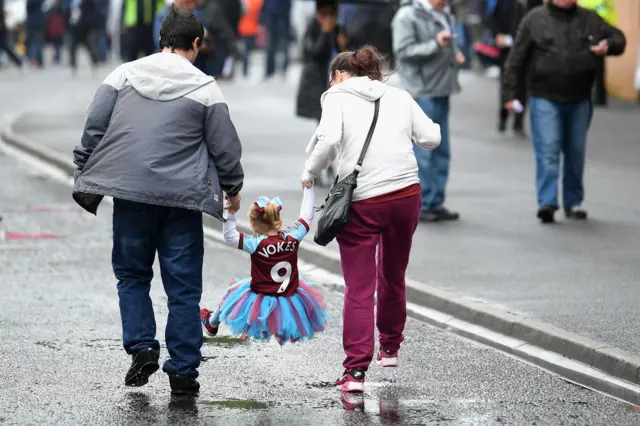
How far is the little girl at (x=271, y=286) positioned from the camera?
24.2 ft

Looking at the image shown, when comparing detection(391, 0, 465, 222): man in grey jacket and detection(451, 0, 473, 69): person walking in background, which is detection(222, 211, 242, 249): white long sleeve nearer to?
detection(391, 0, 465, 222): man in grey jacket

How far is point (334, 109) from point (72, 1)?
34755mm

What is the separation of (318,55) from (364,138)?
7.90 meters

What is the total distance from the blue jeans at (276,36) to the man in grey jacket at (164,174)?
75.5 feet

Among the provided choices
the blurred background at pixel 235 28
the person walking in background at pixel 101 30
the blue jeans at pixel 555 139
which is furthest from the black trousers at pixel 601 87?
the person walking in background at pixel 101 30

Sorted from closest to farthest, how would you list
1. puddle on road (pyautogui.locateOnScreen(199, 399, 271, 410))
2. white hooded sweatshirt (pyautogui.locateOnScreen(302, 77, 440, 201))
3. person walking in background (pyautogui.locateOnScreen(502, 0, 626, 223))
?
puddle on road (pyautogui.locateOnScreen(199, 399, 271, 410))
white hooded sweatshirt (pyautogui.locateOnScreen(302, 77, 440, 201))
person walking in background (pyautogui.locateOnScreen(502, 0, 626, 223))

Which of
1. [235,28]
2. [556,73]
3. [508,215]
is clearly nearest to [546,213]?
[508,215]

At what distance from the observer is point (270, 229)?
746 centimetres

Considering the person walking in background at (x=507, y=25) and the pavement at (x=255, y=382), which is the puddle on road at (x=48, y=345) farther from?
the person walking in background at (x=507, y=25)

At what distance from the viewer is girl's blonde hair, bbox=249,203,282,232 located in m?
7.39

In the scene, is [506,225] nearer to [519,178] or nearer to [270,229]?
[519,178]

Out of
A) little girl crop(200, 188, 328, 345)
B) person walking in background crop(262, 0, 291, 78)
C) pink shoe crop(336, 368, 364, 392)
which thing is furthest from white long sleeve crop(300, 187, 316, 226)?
person walking in background crop(262, 0, 291, 78)

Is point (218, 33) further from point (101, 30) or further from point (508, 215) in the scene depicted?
point (508, 215)

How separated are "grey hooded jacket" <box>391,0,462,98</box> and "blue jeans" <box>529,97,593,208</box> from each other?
0.78 meters
